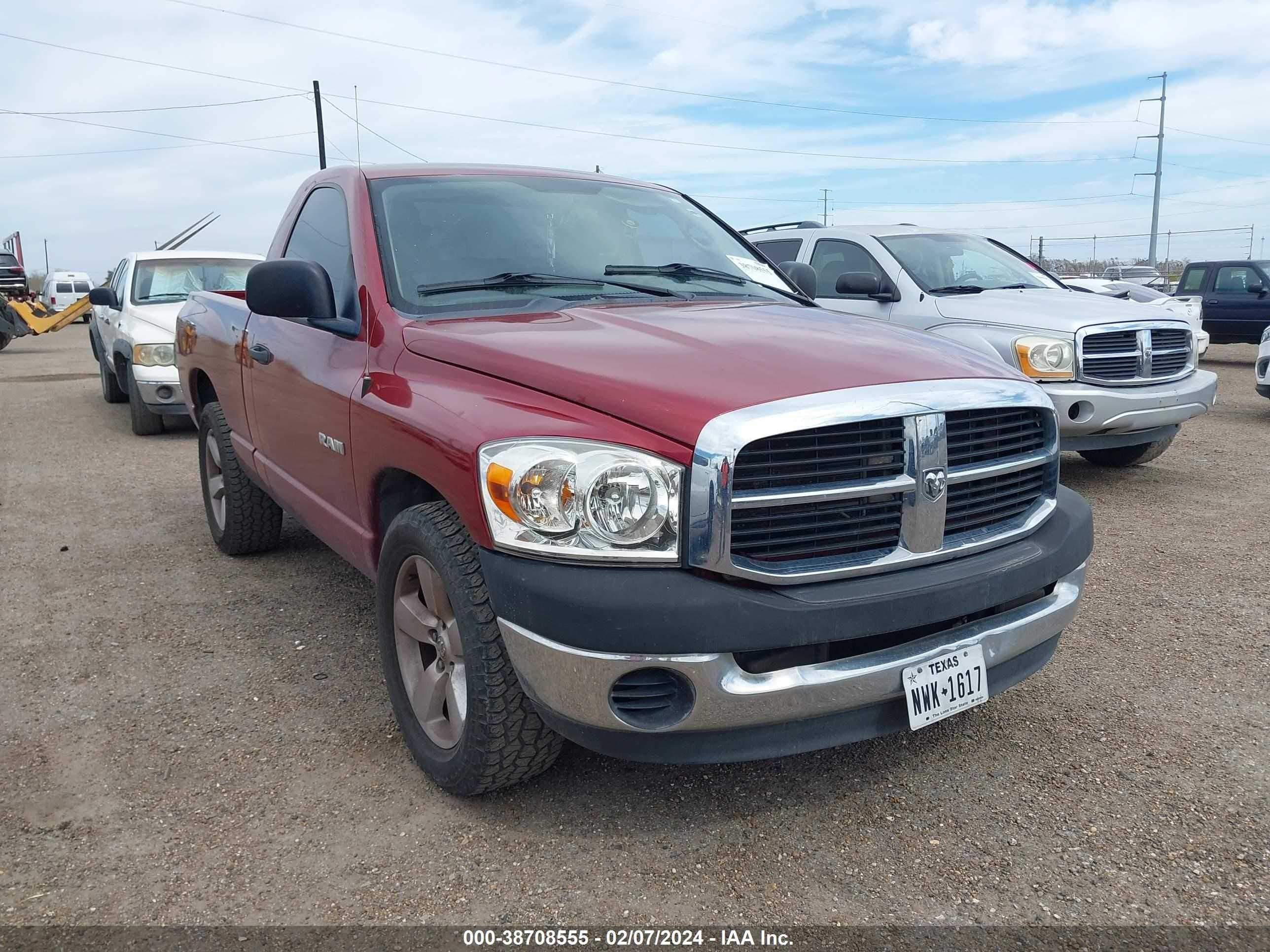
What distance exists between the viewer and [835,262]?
26.3 ft

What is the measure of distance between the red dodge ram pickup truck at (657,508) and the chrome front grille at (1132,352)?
340 centimetres

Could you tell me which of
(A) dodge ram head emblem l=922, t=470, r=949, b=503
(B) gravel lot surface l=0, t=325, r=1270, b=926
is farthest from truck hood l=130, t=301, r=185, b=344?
(A) dodge ram head emblem l=922, t=470, r=949, b=503

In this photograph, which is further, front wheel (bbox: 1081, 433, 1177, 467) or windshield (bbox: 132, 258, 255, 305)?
windshield (bbox: 132, 258, 255, 305)

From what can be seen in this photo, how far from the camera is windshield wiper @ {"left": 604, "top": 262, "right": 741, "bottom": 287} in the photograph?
3.62m

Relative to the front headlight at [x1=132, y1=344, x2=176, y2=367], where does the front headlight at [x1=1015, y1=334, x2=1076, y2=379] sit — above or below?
above

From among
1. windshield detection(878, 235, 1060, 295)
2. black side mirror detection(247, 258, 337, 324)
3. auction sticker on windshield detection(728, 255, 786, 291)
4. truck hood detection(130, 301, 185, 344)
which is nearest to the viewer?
black side mirror detection(247, 258, 337, 324)

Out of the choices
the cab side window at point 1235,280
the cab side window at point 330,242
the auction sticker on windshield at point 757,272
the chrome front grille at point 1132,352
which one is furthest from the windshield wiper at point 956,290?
the cab side window at point 1235,280

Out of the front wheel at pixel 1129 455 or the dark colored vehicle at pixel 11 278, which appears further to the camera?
the dark colored vehicle at pixel 11 278

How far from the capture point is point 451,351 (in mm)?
2871

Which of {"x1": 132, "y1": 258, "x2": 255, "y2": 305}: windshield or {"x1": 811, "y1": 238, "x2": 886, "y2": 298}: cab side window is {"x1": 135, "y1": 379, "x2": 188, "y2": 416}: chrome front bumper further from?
{"x1": 811, "y1": 238, "x2": 886, "y2": 298}: cab side window

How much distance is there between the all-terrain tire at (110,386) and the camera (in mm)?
11750

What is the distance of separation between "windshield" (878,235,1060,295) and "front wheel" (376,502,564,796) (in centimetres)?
537

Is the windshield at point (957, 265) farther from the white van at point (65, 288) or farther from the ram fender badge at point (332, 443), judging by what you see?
the white van at point (65, 288)

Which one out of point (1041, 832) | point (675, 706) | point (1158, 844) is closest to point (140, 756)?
point (675, 706)
